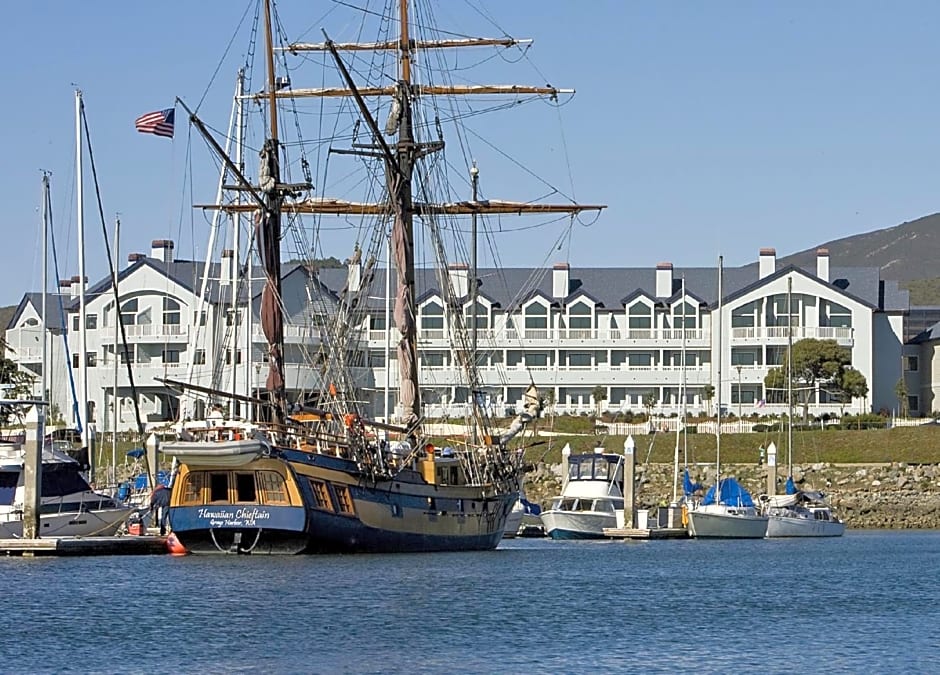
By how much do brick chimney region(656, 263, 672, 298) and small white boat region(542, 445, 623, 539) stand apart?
137ft

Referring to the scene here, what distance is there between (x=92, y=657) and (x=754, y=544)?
45356mm

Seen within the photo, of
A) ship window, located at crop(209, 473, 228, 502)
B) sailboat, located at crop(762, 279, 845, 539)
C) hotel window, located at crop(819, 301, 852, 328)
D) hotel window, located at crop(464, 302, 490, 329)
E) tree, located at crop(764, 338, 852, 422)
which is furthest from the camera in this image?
hotel window, located at crop(464, 302, 490, 329)

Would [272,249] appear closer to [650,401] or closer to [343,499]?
[343,499]

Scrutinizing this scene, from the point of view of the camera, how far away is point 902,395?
11650 centimetres

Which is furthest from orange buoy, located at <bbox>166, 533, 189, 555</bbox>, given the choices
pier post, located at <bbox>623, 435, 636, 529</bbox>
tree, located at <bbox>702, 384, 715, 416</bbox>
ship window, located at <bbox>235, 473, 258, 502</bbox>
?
tree, located at <bbox>702, 384, 715, 416</bbox>

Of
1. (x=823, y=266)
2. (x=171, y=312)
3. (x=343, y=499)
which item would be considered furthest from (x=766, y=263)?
(x=343, y=499)

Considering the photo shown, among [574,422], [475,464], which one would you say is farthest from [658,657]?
[574,422]

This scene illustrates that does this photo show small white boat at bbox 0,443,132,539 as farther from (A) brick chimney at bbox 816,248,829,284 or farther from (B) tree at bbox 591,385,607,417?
(A) brick chimney at bbox 816,248,829,284

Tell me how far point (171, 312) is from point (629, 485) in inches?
1934

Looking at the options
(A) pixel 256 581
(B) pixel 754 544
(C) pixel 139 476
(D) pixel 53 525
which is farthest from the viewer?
(C) pixel 139 476

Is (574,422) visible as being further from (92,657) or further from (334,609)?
(92,657)

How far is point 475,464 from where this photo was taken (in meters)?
62.7

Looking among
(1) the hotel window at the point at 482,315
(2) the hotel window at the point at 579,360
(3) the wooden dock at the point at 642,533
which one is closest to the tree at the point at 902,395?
(2) the hotel window at the point at 579,360

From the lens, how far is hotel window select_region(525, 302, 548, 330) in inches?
4793
